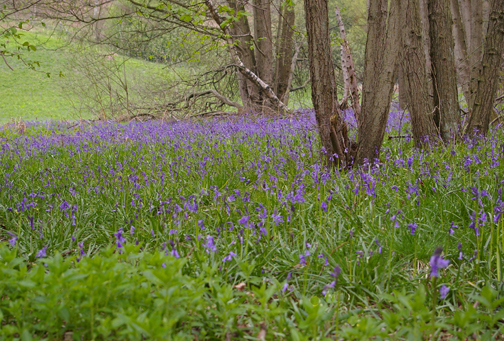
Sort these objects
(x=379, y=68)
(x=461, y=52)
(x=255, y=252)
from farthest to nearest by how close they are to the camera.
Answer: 1. (x=461, y=52)
2. (x=379, y=68)
3. (x=255, y=252)

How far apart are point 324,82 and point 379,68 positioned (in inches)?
24.9

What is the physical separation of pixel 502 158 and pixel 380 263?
8.37 ft

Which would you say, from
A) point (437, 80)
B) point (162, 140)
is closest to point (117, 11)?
point (162, 140)

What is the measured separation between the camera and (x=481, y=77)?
211 inches

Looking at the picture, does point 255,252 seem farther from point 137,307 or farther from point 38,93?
point 38,93

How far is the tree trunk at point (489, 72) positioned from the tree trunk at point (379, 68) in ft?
5.79

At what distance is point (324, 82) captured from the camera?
4449 millimetres

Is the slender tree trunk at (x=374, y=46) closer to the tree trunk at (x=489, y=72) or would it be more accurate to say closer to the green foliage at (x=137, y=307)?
the tree trunk at (x=489, y=72)

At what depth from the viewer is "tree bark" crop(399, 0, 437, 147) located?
5.09m

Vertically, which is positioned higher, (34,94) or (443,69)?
(34,94)

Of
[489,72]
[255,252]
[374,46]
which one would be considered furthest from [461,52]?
[255,252]

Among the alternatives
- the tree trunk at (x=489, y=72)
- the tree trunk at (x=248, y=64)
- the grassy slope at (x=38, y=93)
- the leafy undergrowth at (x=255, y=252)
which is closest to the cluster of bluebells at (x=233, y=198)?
the leafy undergrowth at (x=255, y=252)

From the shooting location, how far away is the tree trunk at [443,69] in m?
5.34

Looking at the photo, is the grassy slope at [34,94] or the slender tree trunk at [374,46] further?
the grassy slope at [34,94]
